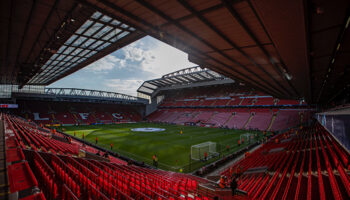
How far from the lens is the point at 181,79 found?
178 ft

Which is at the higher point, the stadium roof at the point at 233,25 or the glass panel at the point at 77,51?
the glass panel at the point at 77,51

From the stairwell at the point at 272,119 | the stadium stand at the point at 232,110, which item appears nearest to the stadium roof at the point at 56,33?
the stadium stand at the point at 232,110

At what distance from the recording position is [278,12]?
13.1ft

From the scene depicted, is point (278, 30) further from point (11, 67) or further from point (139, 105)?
point (139, 105)

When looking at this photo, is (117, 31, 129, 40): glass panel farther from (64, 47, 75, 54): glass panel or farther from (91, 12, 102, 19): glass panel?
(64, 47, 75, 54): glass panel

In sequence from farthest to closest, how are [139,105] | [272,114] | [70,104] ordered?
[139,105], [70,104], [272,114]

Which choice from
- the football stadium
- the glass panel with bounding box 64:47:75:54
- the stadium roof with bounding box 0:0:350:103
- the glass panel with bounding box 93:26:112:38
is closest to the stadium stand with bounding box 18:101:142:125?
the football stadium

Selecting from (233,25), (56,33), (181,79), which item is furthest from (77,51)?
(181,79)

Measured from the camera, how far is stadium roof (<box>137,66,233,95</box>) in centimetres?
4690

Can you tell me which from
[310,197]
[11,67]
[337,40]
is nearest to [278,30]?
[337,40]

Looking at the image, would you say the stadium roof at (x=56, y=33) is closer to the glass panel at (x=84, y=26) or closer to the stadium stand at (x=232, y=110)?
the glass panel at (x=84, y=26)

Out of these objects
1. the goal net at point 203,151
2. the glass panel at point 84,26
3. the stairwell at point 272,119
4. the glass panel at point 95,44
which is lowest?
the goal net at point 203,151

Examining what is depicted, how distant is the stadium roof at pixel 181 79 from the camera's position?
154 ft

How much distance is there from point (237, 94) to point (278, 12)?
54.4 metres
